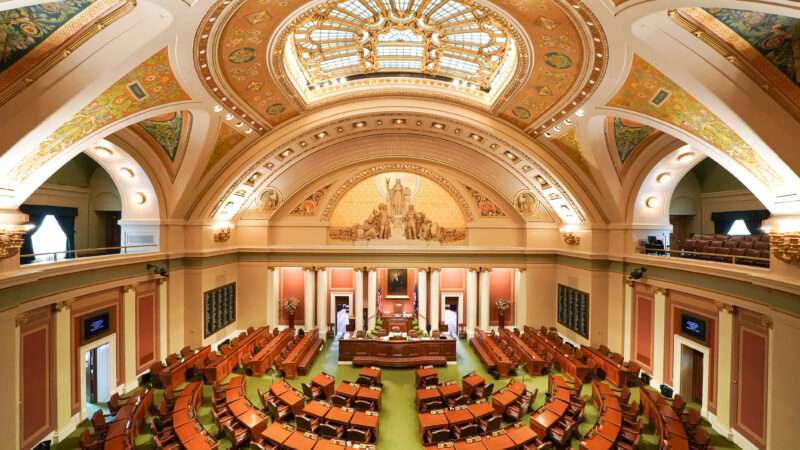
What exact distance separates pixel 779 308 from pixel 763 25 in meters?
5.64

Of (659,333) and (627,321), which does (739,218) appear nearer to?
(627,321)

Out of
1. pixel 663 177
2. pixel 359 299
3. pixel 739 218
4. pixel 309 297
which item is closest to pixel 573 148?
pixel 663 177

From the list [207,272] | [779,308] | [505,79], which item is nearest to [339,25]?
[505,79]

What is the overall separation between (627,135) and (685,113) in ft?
10.7

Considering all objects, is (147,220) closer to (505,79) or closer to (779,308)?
(505,79)

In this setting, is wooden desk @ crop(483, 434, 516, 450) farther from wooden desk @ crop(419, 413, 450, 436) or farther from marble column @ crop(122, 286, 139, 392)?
marble column @ crop(122, 286, 139, 392)

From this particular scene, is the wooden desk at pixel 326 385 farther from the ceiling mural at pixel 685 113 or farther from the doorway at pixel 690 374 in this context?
the ceiling mural at pixel 685 113

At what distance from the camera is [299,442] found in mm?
7914

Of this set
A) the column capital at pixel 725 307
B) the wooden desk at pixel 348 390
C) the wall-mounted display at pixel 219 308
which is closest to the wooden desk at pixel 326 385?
the wooden desk at pixel 348 390

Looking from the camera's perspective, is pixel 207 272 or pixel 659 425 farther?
pixel 207 272

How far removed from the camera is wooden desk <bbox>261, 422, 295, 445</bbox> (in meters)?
8.00

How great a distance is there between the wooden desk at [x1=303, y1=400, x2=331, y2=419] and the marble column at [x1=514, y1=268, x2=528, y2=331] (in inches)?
414

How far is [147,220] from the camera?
42.1 ft

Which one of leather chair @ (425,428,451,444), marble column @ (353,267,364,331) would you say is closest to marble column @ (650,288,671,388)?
leather chair @ (425,428,451,444)
